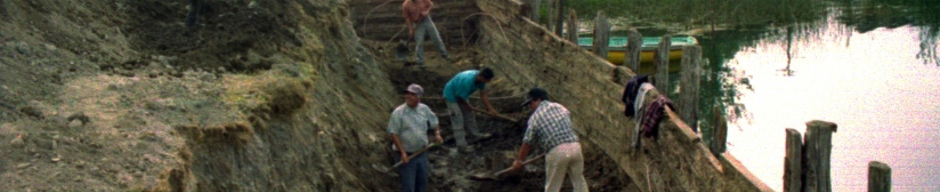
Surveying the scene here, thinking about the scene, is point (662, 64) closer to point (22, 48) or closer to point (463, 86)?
point (463, 86)

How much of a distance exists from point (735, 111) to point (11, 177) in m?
13.2

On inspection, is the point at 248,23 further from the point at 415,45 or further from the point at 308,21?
the point at 415,45

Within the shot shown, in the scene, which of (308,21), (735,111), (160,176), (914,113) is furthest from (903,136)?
(160,176)

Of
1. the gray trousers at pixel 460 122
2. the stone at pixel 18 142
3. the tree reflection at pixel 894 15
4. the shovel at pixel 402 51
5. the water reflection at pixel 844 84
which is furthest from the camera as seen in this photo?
the tree reflection at pixel 894 15

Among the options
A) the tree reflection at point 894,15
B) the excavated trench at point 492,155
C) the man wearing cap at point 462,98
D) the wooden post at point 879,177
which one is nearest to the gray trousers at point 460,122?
the man wearing cap at point 462,98

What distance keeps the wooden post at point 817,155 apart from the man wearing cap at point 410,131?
3.84 meters

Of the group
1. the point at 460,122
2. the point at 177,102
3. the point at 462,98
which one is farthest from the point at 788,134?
the point at 460,122

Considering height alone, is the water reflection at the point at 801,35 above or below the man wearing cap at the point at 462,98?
below

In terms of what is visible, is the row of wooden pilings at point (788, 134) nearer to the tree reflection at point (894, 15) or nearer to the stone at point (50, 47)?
the stone at point (50, 47)

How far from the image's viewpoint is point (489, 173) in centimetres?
1209

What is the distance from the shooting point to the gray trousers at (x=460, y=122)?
42.0ft

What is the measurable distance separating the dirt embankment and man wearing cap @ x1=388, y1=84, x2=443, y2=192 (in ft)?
1.59

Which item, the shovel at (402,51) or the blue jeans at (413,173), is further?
the shovel at (402,51)

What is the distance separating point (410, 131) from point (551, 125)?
1.34 metres
